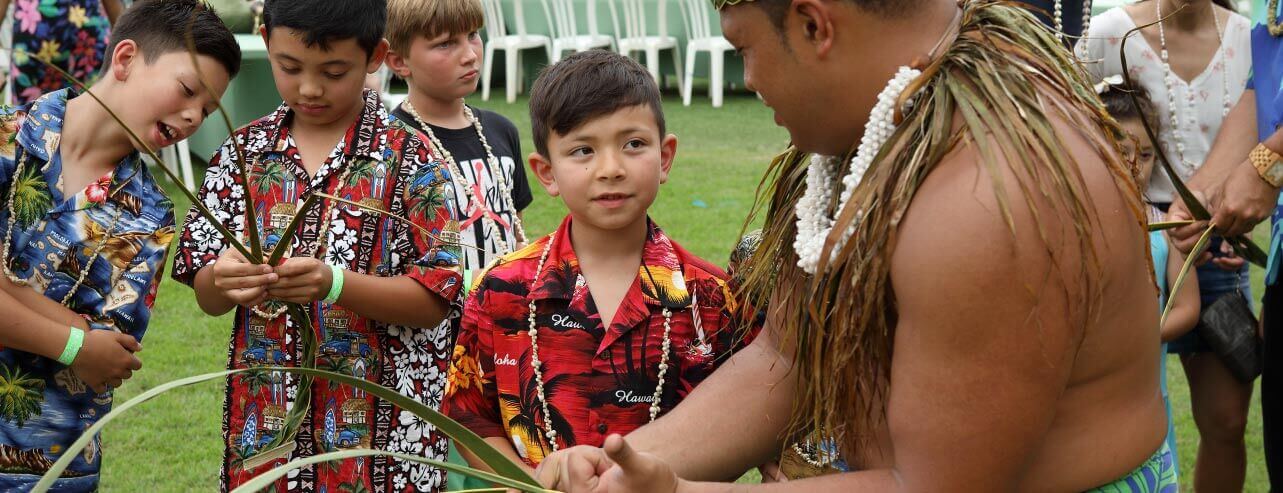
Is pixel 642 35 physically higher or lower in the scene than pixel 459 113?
lower

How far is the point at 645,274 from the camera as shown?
9.05 ft

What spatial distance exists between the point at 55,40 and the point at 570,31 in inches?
338

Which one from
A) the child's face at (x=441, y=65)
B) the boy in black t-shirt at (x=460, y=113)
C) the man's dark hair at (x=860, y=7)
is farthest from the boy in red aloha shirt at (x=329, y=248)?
the man's dark hair at (x=860, y=7)

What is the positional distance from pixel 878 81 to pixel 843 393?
1.65 feet

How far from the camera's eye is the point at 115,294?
3215mm

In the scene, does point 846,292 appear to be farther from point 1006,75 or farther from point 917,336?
point 1006,75

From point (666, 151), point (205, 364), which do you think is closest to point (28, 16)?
point (205, 364)

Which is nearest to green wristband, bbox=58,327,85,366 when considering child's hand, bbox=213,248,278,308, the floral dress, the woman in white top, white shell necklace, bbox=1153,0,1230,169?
child's hand, bbox=213,248,278,308

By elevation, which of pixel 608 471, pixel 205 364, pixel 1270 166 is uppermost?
pixel 1270 166

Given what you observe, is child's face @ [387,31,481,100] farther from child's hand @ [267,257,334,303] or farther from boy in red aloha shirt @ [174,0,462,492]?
child's hand @ [267,257,334,303]

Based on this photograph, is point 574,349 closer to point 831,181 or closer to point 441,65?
point 831,181

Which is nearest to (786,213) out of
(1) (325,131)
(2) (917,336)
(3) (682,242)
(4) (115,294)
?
(2) (917,336)

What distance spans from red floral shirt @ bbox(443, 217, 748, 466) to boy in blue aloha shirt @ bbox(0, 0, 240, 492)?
0.94 m

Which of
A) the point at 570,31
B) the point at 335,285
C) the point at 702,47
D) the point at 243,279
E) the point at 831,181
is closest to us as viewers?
the point at 831,181
